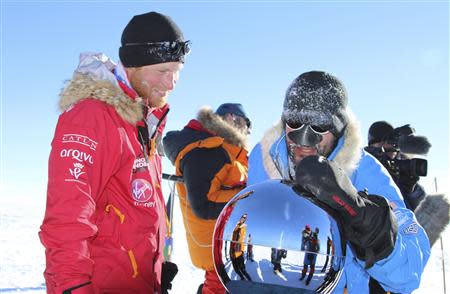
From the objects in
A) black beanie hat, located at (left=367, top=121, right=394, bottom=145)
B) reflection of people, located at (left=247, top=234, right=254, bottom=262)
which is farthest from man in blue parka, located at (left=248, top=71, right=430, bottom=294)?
black beanie hat, located at (left=367, top=121, right=394, bottom=145)

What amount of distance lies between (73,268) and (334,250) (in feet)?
3.31

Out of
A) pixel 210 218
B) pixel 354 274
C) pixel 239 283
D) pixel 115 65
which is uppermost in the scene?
pixel 115 65

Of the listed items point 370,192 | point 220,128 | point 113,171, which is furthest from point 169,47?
point 220,128

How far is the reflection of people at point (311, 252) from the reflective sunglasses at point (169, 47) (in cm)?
155

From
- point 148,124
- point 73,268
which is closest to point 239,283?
point 73,268

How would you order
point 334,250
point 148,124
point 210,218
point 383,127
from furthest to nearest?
point 383,127, point 210,218, point 148,124, point 334,250

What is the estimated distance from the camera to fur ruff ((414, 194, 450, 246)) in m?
5.34

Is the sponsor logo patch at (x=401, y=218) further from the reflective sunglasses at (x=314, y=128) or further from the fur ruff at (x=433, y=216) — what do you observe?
the fur ruff at (x=433, y=216)

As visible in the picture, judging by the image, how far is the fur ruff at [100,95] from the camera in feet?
7.66

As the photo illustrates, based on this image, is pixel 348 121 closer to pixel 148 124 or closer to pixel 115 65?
pixel 148 124

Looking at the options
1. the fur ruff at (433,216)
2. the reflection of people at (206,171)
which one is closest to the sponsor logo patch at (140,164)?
the reflection of people at (206,171)

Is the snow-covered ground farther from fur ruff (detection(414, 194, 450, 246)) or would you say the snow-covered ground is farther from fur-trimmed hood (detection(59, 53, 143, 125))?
fur-trimmed hood (detection(59, 53, 143, 125))

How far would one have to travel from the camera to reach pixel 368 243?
1.56 meters

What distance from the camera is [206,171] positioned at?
433cm
